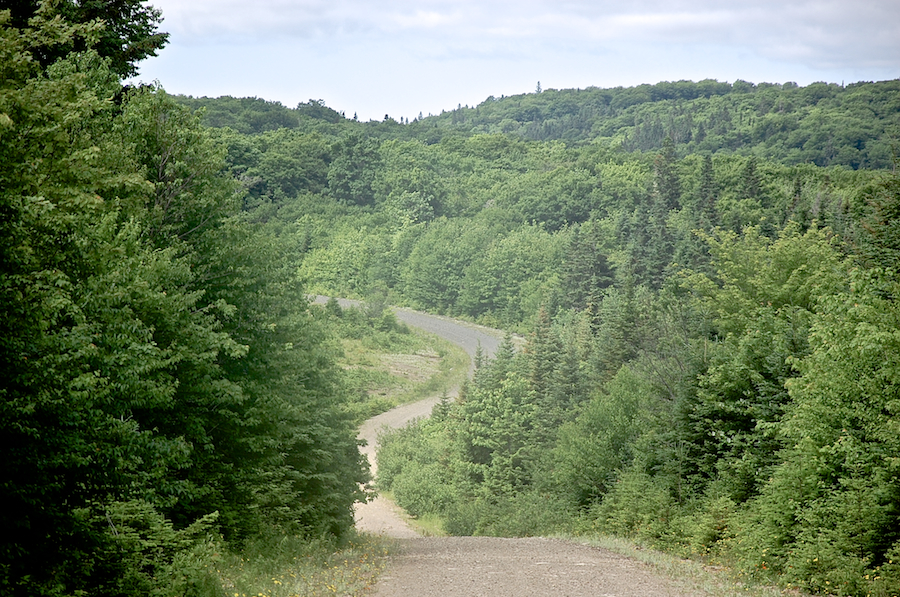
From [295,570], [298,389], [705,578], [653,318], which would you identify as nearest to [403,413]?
[653,318]

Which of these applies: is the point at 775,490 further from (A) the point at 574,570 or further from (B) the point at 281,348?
(B) the point at 281,348

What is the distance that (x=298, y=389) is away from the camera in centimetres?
2322

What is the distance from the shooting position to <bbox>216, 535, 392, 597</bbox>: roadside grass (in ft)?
40.8

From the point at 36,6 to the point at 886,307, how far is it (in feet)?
64.5

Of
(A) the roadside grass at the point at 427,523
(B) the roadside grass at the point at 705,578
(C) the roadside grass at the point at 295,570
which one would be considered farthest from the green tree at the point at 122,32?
(A) the roadside grass at the point at 427,523

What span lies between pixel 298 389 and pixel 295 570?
872 cm

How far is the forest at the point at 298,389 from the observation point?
9.11 meters

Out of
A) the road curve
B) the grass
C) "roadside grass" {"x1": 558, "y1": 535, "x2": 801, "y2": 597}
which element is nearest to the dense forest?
"roadside grass" {"x1": 558, "y1": 535, "x2": 801, "y2": 597}

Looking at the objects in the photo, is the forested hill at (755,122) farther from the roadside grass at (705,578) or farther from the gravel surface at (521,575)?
the gravel surface at (521,575)

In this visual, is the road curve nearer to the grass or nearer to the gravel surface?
the grass

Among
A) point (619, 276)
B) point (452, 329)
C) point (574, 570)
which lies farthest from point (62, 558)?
point (452, 329)

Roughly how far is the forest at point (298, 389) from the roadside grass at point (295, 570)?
0.61 m

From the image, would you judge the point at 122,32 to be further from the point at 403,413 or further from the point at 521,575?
the point at 403,413

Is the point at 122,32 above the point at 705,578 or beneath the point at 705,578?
above
